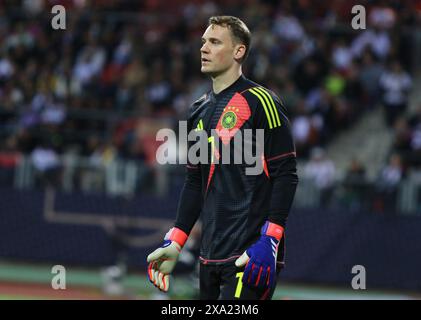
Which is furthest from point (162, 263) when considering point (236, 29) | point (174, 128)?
point (174, 128)

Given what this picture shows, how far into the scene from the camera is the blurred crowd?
20297mm

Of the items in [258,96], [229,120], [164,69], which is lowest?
[229,120]

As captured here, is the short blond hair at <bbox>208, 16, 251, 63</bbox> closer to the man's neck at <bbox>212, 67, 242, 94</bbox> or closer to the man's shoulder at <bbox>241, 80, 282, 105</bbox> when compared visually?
the man's neck at <bbox>212, 67, 242, 94</bbox>

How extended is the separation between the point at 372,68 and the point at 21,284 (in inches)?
331

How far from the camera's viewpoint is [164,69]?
890 inches

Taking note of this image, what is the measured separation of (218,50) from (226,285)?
5.02 feet

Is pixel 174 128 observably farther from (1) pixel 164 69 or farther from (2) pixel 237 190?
(2) pixel 237 190

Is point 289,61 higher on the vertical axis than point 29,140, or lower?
higher

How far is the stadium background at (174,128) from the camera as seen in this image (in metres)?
17.6

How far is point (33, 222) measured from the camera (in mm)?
19969

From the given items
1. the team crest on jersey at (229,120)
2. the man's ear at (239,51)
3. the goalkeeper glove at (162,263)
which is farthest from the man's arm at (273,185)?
the goalkeeper glove at (162,263)

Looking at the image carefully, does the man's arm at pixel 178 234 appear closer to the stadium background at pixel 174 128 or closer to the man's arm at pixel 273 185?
the man's arm at pixel 273 185
